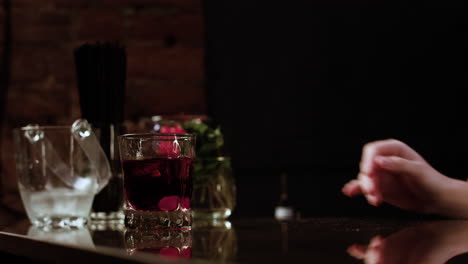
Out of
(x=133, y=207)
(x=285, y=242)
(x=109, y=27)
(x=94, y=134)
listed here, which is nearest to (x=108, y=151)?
(x=94, y=134)

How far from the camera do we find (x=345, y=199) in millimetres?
1817

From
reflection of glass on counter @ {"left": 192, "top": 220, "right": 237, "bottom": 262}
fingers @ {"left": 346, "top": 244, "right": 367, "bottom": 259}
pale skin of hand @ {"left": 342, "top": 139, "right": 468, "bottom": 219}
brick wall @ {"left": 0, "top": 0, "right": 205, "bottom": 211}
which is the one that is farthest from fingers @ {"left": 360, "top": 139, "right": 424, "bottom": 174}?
brick wall @ {"left": 0, "top": 0, "right": 205, "bottom": 211}

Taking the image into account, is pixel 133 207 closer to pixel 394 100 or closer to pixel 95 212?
pixel 95 212

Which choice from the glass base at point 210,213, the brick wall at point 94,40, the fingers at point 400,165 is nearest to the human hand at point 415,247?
the fingers at point 400,165

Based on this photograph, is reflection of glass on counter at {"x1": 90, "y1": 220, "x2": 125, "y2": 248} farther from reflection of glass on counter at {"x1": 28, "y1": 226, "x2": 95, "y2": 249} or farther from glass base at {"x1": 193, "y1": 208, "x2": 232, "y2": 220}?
glass base at {"x1": 193, "y1": 208, "x2": 232, "y2": 220}

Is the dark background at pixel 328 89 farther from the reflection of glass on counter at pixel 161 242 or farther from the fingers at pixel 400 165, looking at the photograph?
the reflection of glass on counter at pixel 161 242

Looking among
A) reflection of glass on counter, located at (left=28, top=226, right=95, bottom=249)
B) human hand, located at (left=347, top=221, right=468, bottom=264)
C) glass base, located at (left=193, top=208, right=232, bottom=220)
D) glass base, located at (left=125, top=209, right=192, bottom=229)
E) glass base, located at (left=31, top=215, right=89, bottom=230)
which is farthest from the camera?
glass base, located at (left=193, top=208, right=232, bottom=220)

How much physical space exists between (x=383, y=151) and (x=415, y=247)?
509mm

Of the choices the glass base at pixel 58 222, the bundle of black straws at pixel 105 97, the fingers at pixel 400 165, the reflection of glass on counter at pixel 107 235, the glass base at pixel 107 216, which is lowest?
the glass base at pixel 107 216

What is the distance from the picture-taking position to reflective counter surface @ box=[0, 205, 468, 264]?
470 mm

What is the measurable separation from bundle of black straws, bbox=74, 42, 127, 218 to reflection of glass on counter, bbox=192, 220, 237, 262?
26cm

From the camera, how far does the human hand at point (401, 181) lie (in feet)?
3.21

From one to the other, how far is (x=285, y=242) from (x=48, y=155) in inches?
18.9

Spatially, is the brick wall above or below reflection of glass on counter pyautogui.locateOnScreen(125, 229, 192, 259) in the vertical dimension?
above
